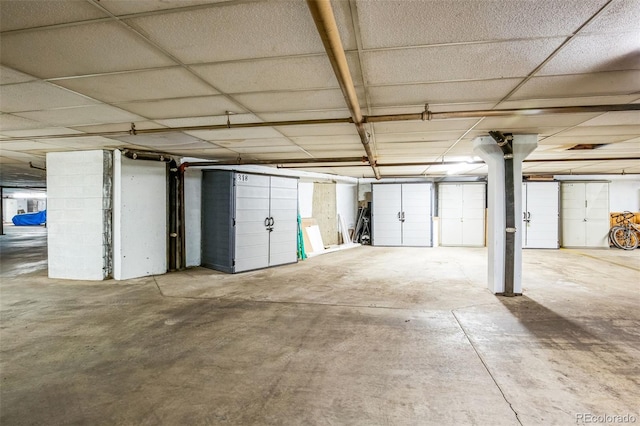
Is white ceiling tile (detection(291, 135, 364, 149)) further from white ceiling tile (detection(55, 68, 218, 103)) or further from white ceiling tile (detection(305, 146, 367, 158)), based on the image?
white ceiling tile (detection(55, 68, 218, 103))

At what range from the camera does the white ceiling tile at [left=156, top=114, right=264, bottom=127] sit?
333 centimetres

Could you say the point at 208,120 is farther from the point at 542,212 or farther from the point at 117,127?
the point at 542,212

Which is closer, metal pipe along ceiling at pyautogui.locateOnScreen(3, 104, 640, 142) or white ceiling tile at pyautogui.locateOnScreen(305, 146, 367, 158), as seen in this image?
metal pipe along ceiling at pyautogui.locateOnScreen(3, 104, 640, 142)

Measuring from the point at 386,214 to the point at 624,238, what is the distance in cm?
679

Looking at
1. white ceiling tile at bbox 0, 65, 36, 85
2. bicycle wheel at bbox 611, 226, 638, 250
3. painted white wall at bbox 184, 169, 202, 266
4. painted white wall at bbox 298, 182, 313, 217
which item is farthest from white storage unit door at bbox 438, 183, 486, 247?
white ceiling tile at bbox 0, 65, 36, 85

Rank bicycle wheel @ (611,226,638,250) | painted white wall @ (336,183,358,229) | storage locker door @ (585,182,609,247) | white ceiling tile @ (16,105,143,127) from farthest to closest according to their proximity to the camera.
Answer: painted white wall @ (336,183,358,229) < storage locker door @ (585,182,609,247) < bicycle wheel @ (611,226,638,250) < white ceiling tile @ (16,105,143,127)

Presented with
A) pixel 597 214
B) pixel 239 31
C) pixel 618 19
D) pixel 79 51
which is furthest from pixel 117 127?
pixel 597 214

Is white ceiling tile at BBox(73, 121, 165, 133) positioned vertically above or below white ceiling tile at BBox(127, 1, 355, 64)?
above

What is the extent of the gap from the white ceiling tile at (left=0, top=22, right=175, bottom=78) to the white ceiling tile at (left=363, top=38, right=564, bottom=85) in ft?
4.69

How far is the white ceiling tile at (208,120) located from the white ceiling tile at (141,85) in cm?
63

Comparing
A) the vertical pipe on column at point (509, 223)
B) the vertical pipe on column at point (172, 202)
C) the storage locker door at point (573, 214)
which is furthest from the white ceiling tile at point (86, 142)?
the storage locker door at point (573, 214)

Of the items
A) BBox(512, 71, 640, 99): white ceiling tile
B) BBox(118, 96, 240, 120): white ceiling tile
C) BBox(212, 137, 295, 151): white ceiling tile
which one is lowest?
BBox(512, 71, 640, 99): white ceiling tile

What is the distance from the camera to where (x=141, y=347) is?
275 cm

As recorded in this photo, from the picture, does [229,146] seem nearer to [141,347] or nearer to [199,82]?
[199,82]
